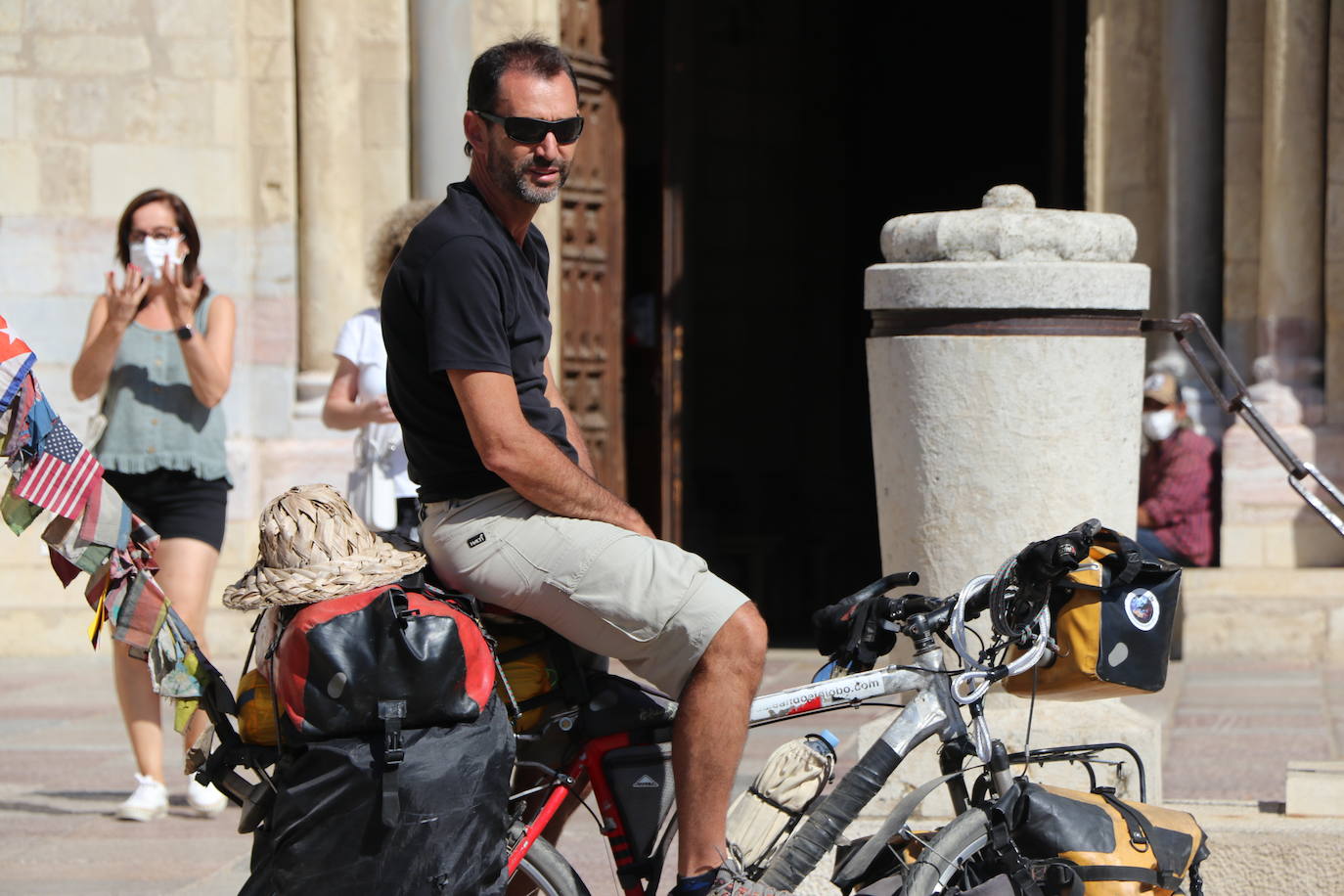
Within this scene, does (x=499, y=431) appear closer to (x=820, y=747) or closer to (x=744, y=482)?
(x=820, y=747)

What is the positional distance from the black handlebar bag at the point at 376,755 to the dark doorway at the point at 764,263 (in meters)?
6.98

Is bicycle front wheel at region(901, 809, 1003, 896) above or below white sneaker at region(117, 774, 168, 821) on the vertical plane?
above

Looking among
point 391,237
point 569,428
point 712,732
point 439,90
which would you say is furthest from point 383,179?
point 712,732

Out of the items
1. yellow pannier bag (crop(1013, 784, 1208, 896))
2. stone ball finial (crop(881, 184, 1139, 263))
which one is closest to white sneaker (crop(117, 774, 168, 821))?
stone ball finial (crop(881, 184, 1139, 263))

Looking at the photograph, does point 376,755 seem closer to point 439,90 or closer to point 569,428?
point 569,428

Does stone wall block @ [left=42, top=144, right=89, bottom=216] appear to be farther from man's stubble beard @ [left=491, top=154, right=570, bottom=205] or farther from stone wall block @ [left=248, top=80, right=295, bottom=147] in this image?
Answer: man's stubble beard @ [left=491, top=154, right=570, bottom=205]

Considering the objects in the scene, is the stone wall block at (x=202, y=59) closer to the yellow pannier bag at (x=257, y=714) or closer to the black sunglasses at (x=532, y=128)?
the black sunglasses at (x=532, y=128)

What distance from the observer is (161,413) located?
559 centimetres

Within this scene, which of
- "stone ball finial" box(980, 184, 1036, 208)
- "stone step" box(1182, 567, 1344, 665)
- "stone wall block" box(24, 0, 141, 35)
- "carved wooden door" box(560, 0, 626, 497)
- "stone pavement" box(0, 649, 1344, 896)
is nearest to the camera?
"stone ball finial" box(980, 184, 1036, 208)

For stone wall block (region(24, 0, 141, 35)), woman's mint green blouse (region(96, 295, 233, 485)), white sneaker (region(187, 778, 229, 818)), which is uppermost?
stone wall block (region(24, 0, 141, 35))

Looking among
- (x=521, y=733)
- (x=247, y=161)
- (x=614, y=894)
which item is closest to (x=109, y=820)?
(x=614, y=894)

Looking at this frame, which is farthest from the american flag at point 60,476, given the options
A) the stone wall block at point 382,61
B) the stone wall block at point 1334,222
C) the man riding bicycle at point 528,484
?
the stone wall block at point 1334,222

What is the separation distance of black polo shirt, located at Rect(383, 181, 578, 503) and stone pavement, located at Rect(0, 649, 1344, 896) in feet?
5.66

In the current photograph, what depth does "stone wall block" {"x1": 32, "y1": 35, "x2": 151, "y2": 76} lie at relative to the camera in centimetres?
890
